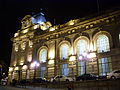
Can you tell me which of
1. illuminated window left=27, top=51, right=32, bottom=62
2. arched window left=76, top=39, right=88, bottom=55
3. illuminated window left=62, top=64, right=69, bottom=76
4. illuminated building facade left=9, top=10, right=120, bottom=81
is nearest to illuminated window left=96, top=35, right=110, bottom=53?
illuminated building facade left=9, top=10, right=120, bottom=81

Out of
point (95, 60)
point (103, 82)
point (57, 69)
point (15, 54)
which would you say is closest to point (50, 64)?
point (57, 69)

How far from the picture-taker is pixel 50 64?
A: 44062 millimetres

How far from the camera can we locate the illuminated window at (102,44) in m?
37.7

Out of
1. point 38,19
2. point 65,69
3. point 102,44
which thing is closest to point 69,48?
point 65,69

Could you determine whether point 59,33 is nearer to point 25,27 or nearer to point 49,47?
point 49,47

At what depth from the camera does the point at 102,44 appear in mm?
38375

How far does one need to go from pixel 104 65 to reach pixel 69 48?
32.6 feet

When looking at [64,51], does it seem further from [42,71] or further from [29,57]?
[29,57]

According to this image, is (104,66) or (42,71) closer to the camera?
(104,66)

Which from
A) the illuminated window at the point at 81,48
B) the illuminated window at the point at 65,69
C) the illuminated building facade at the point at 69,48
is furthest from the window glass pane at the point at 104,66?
the illuminated window at the point at 65,69

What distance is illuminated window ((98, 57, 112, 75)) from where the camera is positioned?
3585cm

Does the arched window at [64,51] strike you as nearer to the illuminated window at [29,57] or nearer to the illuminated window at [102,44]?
the illuminated window at [102,44]

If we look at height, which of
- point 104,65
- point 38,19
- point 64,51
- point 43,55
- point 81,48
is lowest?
point 104,65

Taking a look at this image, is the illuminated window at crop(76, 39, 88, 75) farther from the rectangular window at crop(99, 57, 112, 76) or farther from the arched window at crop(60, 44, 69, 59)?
the rectangular window at crop(99, 57, 112, 76)
